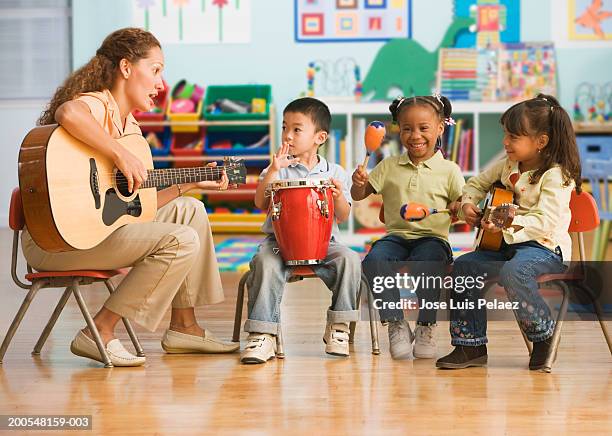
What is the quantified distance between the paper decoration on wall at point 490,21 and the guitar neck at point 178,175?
15.0 feet

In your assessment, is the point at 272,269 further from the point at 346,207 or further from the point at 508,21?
the point at 508,21

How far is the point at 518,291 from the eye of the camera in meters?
2.59

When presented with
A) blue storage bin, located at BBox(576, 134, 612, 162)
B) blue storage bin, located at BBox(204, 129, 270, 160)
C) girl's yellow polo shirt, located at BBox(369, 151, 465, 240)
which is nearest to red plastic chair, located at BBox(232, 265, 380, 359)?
girl's yellow polo shirt, located at BBox(369, 151, 465, 240)

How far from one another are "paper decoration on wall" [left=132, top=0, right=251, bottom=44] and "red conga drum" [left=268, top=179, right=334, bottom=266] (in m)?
4.67

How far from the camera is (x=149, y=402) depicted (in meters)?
2.24

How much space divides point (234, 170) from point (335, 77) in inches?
177

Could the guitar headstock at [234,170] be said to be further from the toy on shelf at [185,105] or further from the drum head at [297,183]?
the toy on shelf at [185,105]

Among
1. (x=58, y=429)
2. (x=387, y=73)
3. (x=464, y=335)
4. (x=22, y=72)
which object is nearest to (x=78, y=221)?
(x=58, y=429)

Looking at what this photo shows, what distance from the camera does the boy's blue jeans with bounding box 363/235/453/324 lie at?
2.79 m

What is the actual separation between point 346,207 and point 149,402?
0.97 metres

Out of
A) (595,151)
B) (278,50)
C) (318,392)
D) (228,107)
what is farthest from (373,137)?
(278,50)

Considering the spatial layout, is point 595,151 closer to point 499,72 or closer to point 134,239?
point 499,72

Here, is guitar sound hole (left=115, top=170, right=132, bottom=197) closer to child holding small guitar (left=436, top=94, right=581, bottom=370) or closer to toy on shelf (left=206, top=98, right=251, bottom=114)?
child holding small guitar (left=436, top=94, right=581, bottom=370)

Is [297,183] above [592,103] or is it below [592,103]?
below
